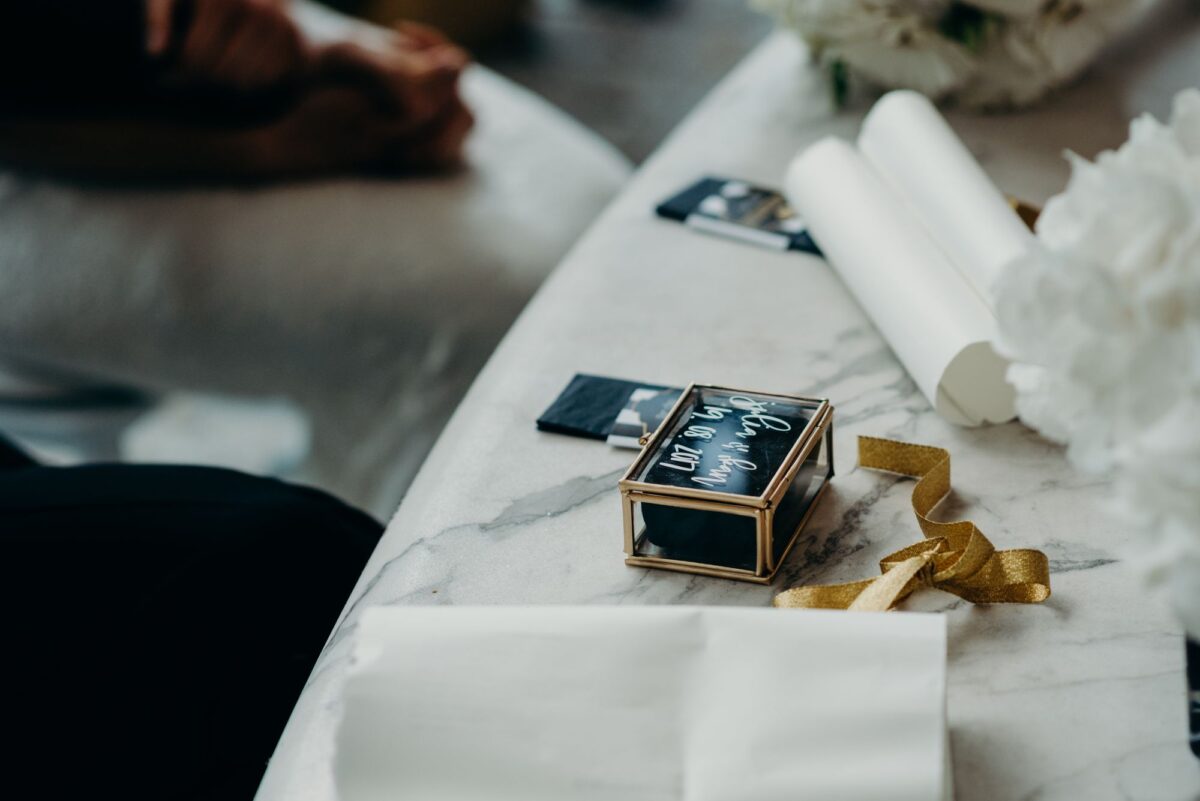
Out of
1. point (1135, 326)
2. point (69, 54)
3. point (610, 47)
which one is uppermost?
point (1135, 326)

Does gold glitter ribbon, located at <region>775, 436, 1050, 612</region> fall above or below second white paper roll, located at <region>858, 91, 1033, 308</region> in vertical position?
below

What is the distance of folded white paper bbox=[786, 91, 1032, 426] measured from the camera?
26.4 inches

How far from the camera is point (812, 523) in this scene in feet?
2.02

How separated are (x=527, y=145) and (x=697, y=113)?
332 mm

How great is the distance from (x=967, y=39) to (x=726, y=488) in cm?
65

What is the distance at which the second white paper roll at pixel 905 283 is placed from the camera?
666 mm

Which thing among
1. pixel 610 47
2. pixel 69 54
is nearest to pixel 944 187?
pixel 69 54

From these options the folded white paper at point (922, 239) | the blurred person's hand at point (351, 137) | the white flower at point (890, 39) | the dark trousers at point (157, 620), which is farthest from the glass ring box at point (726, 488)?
the blurred person's hand at point (351, 137)

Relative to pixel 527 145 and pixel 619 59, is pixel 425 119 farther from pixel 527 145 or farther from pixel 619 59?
pixel 619 59

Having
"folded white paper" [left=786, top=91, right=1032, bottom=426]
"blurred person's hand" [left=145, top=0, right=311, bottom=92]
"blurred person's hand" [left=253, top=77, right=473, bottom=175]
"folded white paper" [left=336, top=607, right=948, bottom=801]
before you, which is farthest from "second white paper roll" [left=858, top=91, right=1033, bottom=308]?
"blurred person's hand" [left=145, top=0, right=311, bottom=92]

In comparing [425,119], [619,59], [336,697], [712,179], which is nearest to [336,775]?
[336,697]

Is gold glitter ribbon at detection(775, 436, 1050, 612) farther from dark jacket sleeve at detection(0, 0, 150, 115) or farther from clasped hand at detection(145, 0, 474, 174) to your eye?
dark jacket sleeve at detection(0, 0, 150, 115)

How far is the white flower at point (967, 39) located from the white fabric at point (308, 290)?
364mm

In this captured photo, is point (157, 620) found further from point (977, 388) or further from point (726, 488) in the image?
point (977, 388)
